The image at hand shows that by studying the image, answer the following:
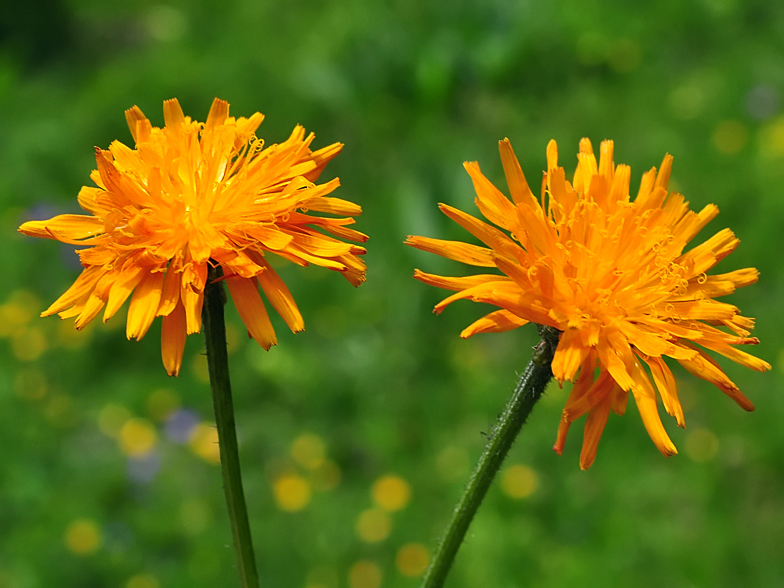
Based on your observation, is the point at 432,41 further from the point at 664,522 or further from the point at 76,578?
the point at 76,578

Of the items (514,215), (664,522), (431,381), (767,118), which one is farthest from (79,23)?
(514,215)

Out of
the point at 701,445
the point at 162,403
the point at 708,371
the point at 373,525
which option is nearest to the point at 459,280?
the point at 708,371

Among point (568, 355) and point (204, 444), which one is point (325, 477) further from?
point (568, 355)

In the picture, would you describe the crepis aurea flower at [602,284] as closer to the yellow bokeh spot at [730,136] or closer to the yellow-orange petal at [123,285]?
the yellow-orange petal at [123,285]

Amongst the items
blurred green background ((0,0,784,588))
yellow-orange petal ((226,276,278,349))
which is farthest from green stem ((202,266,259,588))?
blurred green background ((0,0,784,588))

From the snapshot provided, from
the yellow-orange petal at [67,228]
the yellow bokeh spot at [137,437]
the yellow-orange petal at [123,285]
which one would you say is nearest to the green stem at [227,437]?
the yellow-orange petal at [123,285]
